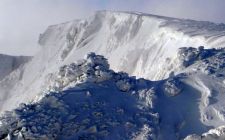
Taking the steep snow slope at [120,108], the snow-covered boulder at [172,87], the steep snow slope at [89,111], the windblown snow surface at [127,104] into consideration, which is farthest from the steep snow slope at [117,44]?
the steep snow slope at [89,111]

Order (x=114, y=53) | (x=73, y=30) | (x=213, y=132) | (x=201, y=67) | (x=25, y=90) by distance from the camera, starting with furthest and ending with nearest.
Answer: (x=73, y=30)
(x=25, y=90)
(x=114, y=53)
(x=201, y=67)
(x=213, y=132)

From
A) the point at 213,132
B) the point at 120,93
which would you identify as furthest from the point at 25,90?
the point at 213,132

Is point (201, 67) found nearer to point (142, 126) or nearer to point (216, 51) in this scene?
point (216, 51)

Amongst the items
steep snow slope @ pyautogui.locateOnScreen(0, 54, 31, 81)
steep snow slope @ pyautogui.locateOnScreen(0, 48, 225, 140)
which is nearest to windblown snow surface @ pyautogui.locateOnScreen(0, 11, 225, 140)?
steep snow slope @ pyautogui.locateOnScreen(0, 48, 225, 140)

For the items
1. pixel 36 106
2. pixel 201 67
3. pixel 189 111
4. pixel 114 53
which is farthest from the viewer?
pixel 114 53

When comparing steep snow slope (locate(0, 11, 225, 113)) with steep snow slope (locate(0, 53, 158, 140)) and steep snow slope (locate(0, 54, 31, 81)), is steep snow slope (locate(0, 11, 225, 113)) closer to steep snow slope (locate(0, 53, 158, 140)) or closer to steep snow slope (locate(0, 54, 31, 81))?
steep snow slope (locate(0, 54, 31, 81))

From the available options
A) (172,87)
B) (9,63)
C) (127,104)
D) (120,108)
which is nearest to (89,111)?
(120,108)

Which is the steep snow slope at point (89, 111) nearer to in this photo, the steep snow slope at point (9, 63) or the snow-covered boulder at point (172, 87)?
the snow-covered boulder at point (172, 87)
